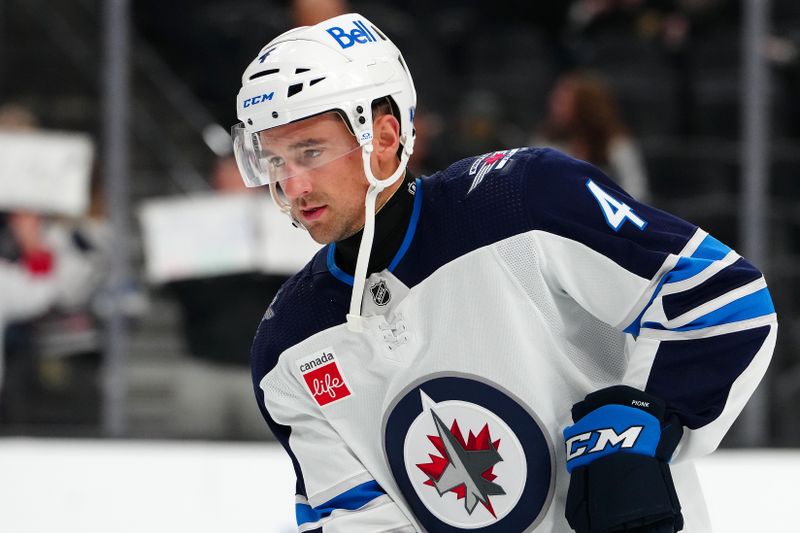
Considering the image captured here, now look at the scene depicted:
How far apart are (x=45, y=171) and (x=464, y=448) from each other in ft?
7.63

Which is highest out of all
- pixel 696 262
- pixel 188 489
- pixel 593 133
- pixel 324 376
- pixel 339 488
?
pixel 593 133

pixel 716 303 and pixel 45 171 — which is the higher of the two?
pixel 45 171

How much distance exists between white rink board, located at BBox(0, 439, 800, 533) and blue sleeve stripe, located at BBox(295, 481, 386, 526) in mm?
734

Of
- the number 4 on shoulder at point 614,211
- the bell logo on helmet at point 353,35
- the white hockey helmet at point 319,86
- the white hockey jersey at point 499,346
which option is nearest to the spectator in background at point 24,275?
the white hockey jersey at point 499,346

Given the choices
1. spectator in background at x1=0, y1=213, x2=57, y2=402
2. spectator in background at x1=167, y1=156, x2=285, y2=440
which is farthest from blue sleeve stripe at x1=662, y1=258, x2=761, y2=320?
spectator in background at x1=0, y1=213, x2=57, y2=402

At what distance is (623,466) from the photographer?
1.35 metres

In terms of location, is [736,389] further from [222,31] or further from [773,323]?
[222,31]

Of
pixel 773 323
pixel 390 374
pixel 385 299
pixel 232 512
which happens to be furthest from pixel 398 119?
pixel 232 512

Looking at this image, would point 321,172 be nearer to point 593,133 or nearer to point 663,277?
point 663,277

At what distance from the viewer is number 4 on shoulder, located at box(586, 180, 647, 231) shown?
1455mm

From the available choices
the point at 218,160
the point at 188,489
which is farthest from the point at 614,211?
the point at 218,160

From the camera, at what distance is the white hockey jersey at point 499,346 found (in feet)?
4.70

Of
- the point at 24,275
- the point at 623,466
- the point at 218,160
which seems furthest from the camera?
the point at 218,160

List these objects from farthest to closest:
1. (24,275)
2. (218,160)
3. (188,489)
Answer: (218,160) < (24,275) < (188,489)
